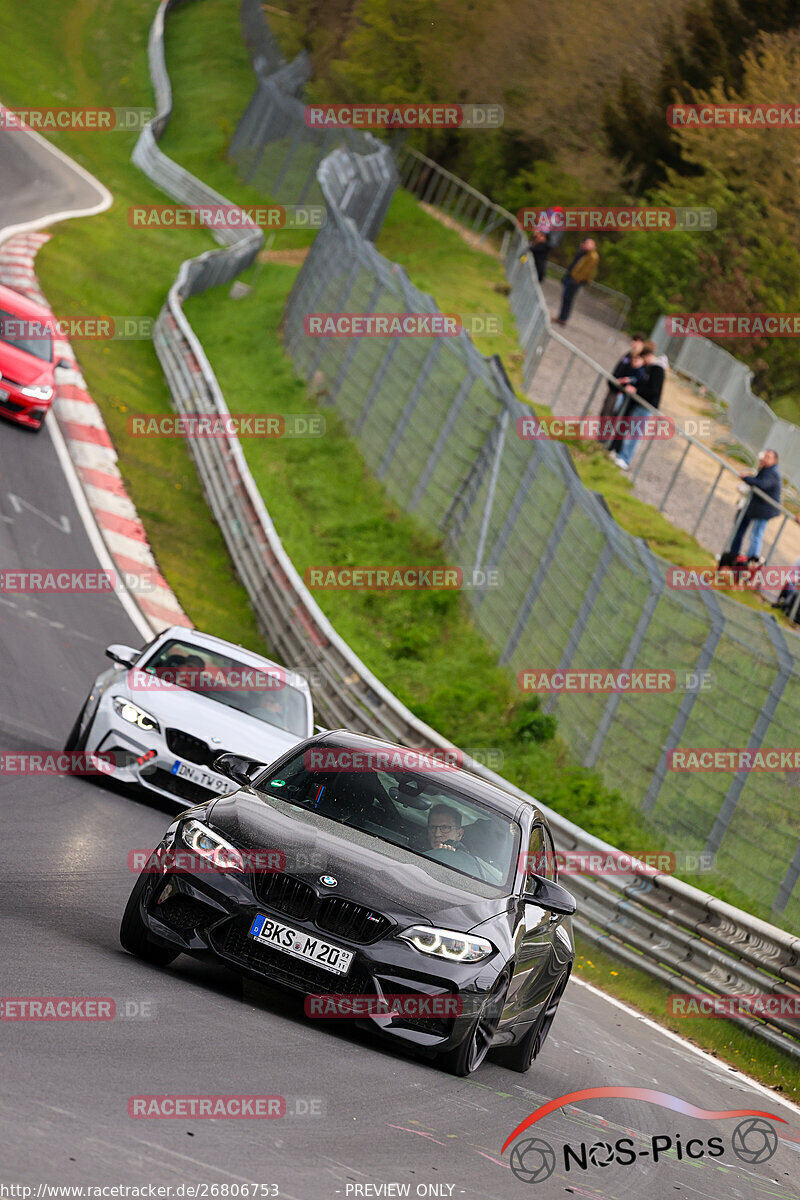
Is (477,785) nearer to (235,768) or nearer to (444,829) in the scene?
(444,829)

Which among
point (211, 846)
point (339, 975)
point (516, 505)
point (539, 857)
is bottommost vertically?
point (516, 505)

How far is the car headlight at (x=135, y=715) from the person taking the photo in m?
11.8

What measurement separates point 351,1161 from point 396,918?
1.39 metres

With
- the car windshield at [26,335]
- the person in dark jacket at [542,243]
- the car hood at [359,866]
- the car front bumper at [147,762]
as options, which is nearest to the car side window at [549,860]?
the car hood at [359,866]

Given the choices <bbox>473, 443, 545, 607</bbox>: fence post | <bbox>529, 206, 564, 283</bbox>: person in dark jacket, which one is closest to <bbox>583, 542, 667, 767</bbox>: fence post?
<bbox>473, 443, 545, 607</bbox>: fence post

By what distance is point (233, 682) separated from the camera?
42.4 ft

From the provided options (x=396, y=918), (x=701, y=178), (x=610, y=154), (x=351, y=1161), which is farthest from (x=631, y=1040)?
(x=610, y=154)

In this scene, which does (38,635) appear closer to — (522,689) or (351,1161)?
(522,689)

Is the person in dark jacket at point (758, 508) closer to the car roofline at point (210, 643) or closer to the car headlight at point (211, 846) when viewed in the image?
the car roofline at point (210, 643)

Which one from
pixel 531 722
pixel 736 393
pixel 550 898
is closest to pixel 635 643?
pixel 531 722

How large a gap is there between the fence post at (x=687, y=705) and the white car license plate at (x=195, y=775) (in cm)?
512

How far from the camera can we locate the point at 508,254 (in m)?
47.1

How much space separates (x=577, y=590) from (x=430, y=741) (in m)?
2.68

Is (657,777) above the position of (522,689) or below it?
above
